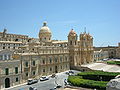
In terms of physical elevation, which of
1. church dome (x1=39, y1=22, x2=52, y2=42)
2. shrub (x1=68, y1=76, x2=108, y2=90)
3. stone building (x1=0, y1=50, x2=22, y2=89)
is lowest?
→ shrub (x1=68, y1=76, x2=108, y2=90)

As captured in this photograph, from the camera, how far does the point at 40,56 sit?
54250mm

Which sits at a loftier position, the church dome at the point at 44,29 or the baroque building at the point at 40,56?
the church dome at the point at 44,29

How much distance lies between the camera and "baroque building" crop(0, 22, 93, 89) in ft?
139

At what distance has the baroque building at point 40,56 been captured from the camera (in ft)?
139

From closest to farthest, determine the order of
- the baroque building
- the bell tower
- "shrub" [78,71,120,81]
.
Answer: the baroque building < "shrub" [78,71,120,81] < the bell tower

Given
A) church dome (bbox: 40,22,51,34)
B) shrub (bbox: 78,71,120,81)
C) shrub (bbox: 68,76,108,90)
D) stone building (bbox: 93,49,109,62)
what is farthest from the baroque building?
stone building (bbox: 93,49,109,62)

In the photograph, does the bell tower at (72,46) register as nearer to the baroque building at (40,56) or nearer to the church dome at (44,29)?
the baroque building at (40,56)

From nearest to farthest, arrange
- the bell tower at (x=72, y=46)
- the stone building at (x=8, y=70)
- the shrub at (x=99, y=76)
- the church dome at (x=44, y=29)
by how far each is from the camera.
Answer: the stone building at (x=8, y=70), the shrub at (x=99, y=76), the church dome at (x=44, y=29), the bell tower at (x=72, y=46)

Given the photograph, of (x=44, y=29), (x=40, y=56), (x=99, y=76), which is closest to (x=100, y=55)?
(x=44, y=29)

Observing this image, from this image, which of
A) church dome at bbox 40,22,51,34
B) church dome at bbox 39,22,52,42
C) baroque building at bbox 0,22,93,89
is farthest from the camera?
church dome at bbox 40,22,51,34

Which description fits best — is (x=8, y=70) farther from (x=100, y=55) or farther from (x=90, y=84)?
(x=100, y=55)

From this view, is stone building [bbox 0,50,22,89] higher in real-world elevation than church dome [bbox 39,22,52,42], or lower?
lower

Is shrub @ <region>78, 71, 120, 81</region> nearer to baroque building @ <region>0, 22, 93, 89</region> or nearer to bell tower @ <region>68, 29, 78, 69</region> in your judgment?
baroque building @ <region>0, 22, 93, 89</region>

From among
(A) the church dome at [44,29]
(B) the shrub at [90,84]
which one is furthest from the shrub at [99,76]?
(A) the church dome at [44,29]
